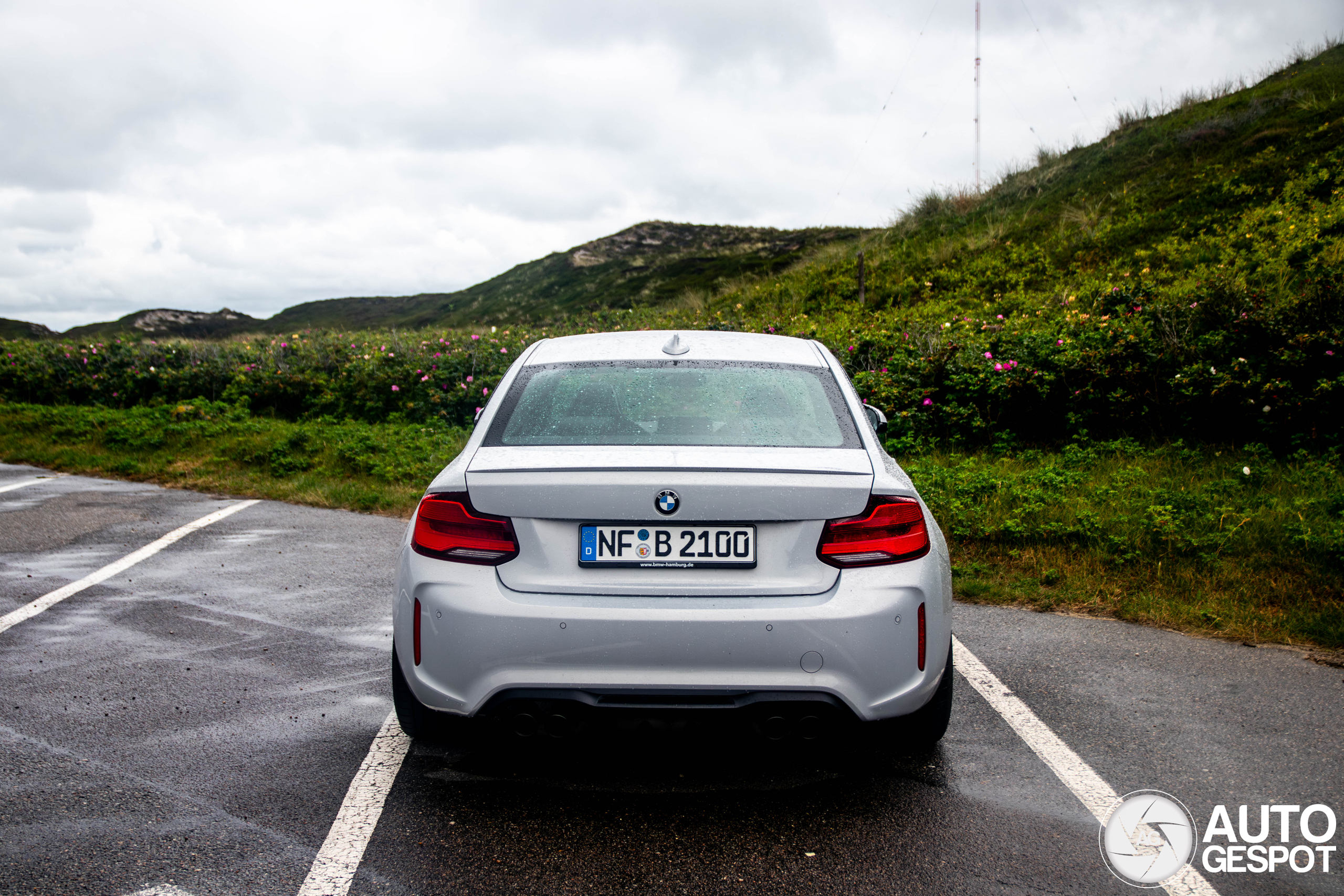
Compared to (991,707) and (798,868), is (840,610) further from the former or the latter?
(991,707)

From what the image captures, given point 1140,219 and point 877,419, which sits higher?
point 1140,219

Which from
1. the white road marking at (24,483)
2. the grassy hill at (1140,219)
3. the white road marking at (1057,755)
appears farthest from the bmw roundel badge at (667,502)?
the white road marking at (24,483)

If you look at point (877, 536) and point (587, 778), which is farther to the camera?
point (587, 778)

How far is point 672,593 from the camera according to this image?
2617 millimetres

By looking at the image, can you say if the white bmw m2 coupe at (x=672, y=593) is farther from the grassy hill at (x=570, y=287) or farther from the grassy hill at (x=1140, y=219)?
the grassy hill at (x=570, y=287)

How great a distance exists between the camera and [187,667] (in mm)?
4176

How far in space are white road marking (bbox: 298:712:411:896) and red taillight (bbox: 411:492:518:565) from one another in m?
A: 0.87

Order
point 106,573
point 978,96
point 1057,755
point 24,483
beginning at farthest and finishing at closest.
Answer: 1. point 978,96
2. point 24,483
3. point 106,573
4. point 1057,755

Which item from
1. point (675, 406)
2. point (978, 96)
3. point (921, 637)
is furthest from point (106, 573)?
point (978, 96)

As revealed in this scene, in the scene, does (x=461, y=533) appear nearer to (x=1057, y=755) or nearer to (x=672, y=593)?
(x=672, y=593)

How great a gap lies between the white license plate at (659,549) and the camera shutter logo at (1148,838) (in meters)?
1.40

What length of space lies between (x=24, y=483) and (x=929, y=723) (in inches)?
420

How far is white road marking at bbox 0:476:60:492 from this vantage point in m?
9.47

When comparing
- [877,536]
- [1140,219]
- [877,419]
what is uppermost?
[1140,219]
